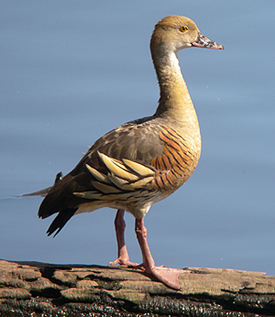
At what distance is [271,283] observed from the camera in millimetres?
2215

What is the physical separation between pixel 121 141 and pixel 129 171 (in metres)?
0.16

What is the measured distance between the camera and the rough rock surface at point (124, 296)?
218 cm

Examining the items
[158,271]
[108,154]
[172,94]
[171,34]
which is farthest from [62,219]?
[171,34]

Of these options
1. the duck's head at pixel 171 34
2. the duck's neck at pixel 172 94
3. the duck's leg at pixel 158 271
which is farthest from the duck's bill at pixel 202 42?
the duck's leg at pixel 158 271

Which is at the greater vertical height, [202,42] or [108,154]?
[202,42]

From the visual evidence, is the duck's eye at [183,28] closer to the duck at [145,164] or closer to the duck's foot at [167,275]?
the duck at [145,164]

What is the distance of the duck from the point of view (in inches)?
90.1

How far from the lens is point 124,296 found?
2.18m

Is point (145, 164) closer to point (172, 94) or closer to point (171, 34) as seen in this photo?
point (172, 94)

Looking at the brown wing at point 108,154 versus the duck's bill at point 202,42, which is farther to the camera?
the duck's bill at point 202,42

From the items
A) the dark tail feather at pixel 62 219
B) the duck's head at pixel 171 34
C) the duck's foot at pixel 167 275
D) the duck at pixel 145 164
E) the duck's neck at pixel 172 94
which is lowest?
the duck's foot at pixel 167 275

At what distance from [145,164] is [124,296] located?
0.61 m

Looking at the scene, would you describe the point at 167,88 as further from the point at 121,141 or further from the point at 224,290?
the point at 224,290

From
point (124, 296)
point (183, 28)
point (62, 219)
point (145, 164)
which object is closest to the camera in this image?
point (124, 296)
